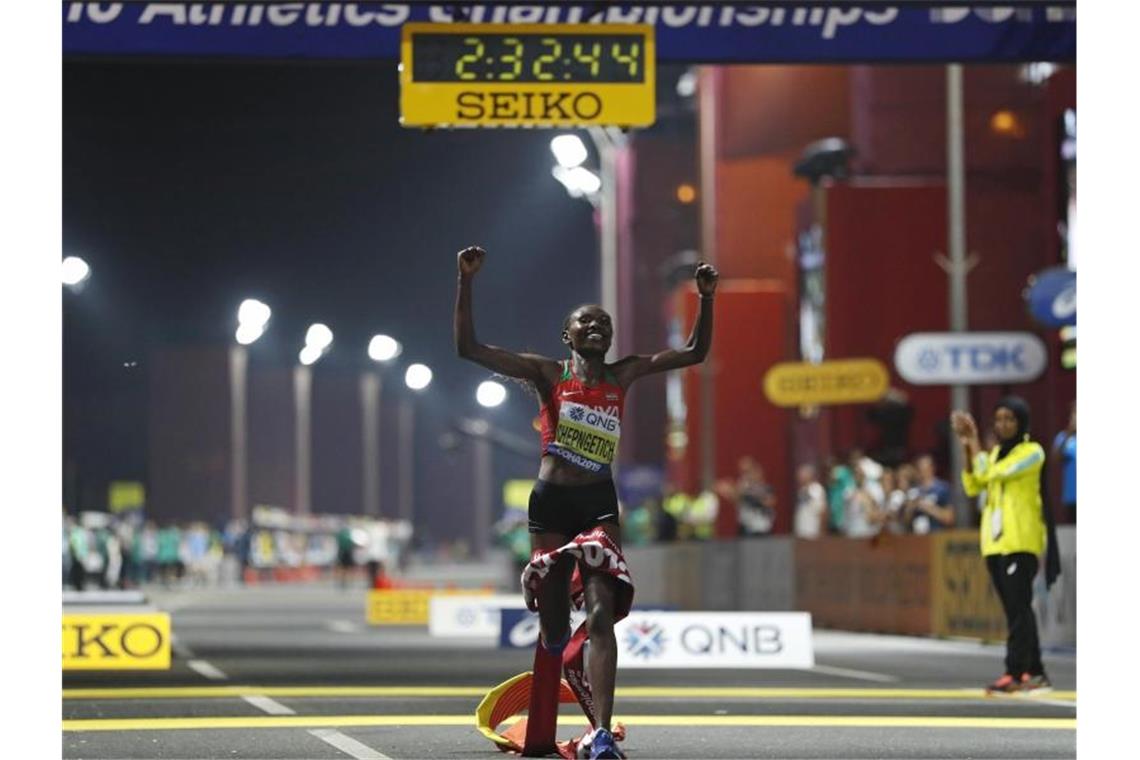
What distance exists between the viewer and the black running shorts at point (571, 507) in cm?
1106

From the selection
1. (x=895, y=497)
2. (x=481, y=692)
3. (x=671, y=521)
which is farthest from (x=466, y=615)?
(x=671, y=521)

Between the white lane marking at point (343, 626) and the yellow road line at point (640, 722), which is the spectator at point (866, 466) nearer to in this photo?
the white lane marking at point (343, 626)

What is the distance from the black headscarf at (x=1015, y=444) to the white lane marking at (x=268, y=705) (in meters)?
4.66

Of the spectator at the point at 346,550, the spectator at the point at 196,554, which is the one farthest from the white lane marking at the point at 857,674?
the spectator at the point at 196,554

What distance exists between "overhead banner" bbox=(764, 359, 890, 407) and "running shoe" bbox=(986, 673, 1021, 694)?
14.0 m

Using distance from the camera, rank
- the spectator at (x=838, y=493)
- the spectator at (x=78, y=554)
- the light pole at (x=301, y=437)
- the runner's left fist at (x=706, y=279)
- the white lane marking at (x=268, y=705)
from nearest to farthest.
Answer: the runner's left fist at (x=706, y=279) → the white lane marking at (x=268, y=705) → the spectator at (x=838, y=493) → the spectator at (x=78, y=554) → the light pole at (x=301, y=437)

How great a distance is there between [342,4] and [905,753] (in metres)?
9.33

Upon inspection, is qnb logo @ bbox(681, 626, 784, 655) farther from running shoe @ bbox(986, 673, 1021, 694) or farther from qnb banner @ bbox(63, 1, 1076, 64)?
qnb banner @ bbox(63, 1, 1076, 64)

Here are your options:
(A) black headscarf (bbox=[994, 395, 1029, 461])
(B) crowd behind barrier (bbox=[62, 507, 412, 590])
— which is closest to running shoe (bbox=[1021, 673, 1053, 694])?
(A) black headscarf (bbox=[994, 395, 1029, 461])

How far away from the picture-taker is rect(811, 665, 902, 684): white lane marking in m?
19.2

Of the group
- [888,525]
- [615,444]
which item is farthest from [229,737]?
[888,525]

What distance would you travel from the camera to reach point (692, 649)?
21.0 m

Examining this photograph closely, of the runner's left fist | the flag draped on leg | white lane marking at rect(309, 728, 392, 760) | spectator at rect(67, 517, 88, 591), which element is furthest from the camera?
A: spectator at rect(67, 517, 88, 591)

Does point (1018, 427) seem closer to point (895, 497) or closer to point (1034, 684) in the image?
point (1034, 684)
